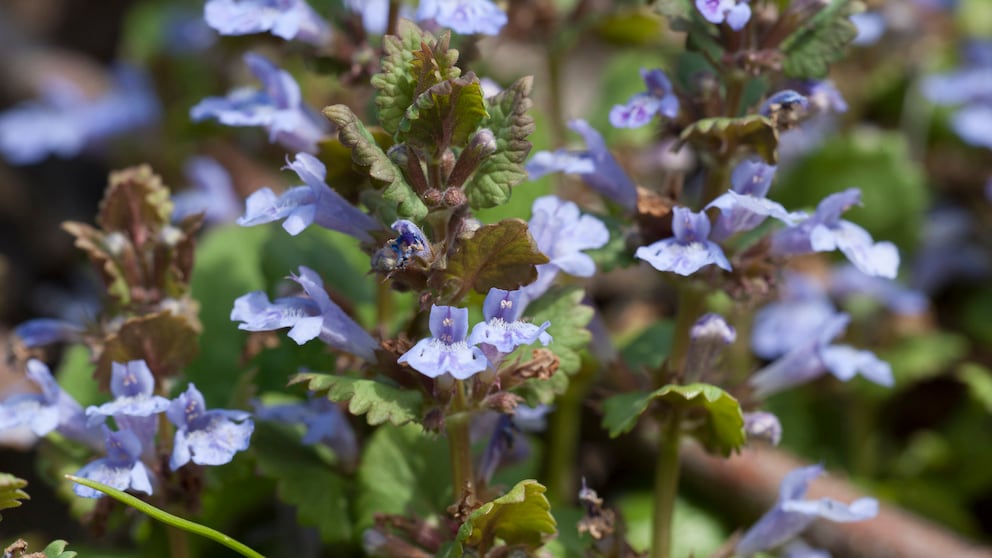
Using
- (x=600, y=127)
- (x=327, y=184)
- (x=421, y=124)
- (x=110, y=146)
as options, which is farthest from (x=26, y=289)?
(x=421, y=124)

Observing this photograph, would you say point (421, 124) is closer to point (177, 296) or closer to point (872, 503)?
point (177, 296)

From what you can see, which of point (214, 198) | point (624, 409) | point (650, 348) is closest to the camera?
point (624, 409)

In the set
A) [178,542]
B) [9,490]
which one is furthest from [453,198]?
[178,542]

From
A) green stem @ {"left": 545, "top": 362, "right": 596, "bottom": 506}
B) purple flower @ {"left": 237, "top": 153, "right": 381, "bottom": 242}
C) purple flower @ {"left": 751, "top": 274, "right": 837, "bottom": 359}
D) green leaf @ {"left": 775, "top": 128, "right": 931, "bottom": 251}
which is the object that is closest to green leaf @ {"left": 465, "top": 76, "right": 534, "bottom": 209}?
purple flower @ {"left": 237, "top": 153, "right": 381, "bottom": 242}

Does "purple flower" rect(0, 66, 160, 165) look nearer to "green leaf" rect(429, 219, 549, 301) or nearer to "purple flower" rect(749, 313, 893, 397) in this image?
"green leaf" rect(429, 219, 549, 301)

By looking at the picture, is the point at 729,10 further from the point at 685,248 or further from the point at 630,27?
the point at 630,27
